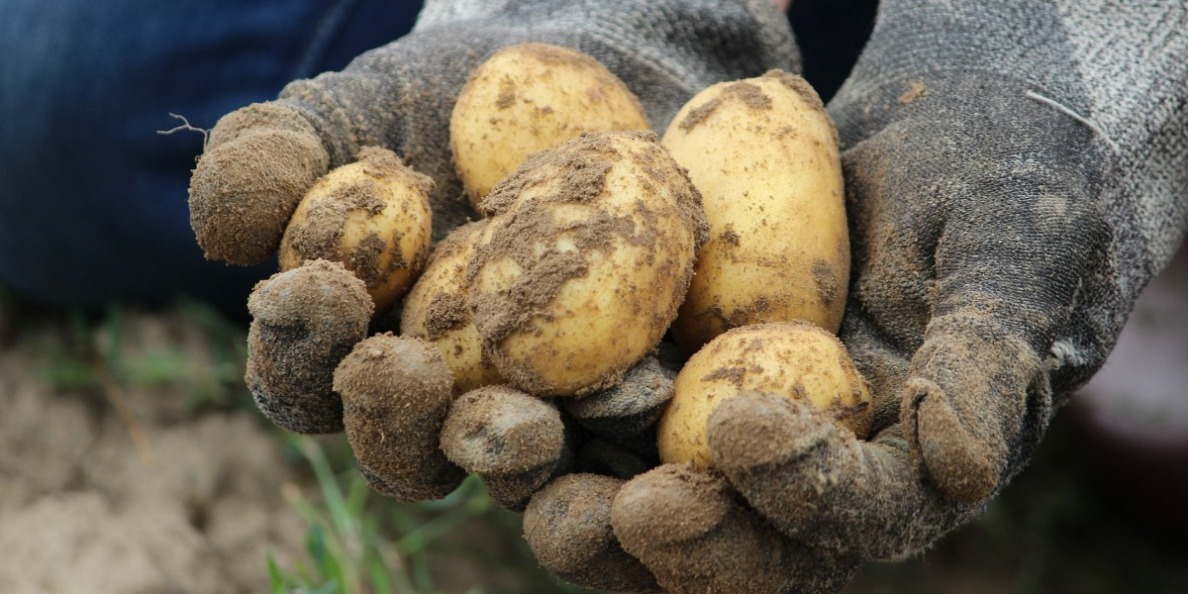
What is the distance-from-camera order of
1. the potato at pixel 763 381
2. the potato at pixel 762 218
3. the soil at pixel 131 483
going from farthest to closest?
the soil at pixel 131 483 < the potato at pixel 762 218 < the potato at pixel 763 381

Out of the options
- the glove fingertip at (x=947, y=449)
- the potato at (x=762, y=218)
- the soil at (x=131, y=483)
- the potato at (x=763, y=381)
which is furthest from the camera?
the soil at (x=131, y=483)

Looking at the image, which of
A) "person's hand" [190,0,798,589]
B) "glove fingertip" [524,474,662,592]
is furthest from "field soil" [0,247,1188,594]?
"glove fingertip" [524,474,662,592]

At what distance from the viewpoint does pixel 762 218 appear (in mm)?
1233

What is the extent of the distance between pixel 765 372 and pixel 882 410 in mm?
164

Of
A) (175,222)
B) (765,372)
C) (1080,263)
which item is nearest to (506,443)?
(765,372)

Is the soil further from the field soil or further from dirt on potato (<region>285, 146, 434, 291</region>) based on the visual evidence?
dirt on potato (<region>285, 146, 434, 291</region>)

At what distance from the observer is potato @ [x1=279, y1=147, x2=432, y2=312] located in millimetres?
1129

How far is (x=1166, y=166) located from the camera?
1406 mm

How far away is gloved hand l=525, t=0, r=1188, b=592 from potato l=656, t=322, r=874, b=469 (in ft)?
0.17

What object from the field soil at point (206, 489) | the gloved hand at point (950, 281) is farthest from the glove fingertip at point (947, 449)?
the field soil at point (206, 489)

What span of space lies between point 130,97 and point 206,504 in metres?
0.81

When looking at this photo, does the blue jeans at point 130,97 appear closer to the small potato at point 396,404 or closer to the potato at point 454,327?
the potato at point 454,327

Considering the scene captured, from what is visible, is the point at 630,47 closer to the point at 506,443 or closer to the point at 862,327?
the point at 862,327

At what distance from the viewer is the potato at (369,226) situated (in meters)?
1.13
